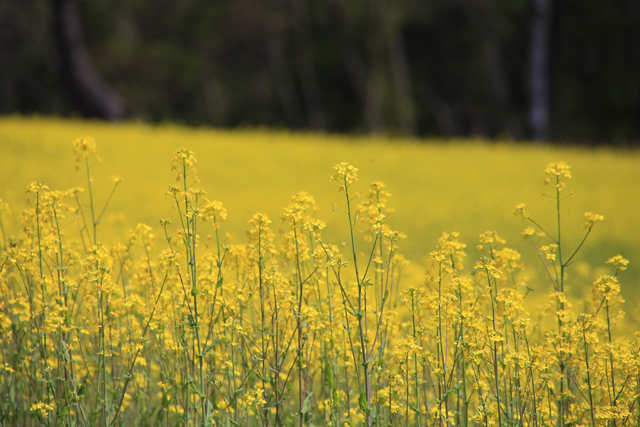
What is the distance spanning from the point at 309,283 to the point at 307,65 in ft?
89.4

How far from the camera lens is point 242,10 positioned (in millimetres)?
24562

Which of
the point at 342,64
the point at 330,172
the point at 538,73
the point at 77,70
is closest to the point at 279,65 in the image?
the point at 342,64

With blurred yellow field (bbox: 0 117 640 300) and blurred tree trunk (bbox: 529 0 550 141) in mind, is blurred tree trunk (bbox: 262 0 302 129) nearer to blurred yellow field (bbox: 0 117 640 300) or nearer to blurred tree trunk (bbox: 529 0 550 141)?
blurred tree trunk (bbox: 529 0 550 141)

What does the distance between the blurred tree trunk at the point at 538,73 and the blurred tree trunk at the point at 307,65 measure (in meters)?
13.1

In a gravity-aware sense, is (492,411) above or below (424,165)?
below

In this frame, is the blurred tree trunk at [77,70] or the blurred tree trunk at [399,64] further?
the blurred tree trunk at [399,64]

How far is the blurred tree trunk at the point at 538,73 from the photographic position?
51.2 ft

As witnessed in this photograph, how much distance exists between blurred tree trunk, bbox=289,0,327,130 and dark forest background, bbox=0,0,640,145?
7cm

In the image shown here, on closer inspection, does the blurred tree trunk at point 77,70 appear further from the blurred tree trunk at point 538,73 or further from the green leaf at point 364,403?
the green leaf at point 364,403

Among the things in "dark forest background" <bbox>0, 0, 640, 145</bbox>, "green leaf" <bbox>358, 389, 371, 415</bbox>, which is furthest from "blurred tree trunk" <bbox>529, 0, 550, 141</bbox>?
"green leaf" <bbox>358, 389, 371, 415</bbox>

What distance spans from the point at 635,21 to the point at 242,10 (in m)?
15.9

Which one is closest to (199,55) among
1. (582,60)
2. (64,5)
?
(64,5)

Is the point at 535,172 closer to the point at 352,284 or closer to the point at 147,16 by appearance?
the point at 352,284

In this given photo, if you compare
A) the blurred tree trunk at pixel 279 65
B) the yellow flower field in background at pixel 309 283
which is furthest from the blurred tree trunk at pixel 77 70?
the blurred tree trunk at pixel 279 65
